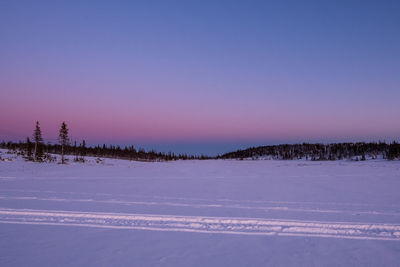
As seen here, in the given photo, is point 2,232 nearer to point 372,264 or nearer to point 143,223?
point 143,223

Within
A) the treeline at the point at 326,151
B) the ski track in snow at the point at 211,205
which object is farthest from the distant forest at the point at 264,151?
the ski track in snow at the point at 211,205

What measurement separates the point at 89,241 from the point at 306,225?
6.44 meters

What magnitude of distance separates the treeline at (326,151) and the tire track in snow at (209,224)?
9208cm

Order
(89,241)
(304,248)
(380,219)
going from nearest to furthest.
→ (304,248), (89,241), (380,219)

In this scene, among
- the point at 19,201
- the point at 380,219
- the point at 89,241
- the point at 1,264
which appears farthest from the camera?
the point at 19,201

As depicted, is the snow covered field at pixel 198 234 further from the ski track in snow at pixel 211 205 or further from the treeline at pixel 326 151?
the treeline at pixel 326 151

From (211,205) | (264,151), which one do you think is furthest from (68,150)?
(264,151)

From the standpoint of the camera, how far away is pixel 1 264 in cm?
490

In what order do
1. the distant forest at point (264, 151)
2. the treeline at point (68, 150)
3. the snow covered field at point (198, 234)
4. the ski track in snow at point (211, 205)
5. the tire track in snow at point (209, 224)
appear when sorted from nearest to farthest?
the snow covered field at point (198, 234)
the tire track in snow at point (209, 224)
the ski track in snow at point (211, 205)
the treeline at point (68, 150)
the distant forest at point (264, 151)

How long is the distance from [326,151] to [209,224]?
13699cm

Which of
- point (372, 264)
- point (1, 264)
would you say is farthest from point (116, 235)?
point (372, 264)

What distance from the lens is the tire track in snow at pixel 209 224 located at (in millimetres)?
6625

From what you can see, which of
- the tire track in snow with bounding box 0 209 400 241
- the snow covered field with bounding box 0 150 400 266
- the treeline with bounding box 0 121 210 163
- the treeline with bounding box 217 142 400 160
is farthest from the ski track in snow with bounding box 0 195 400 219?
the treeline with bounding box 217 142 400 160

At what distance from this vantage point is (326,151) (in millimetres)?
125375
